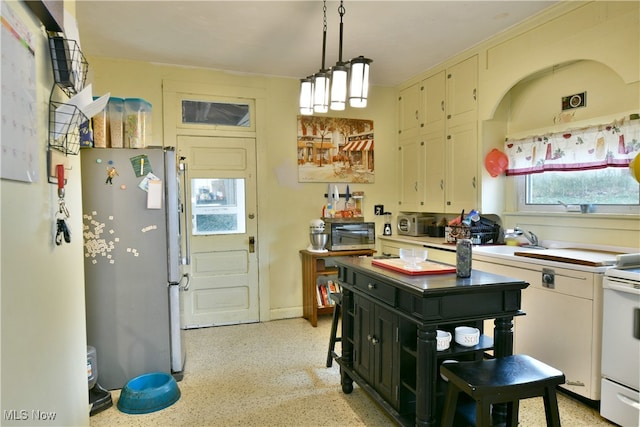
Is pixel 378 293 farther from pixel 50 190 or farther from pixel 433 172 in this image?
pixel 433 172

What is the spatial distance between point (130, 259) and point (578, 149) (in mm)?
3505

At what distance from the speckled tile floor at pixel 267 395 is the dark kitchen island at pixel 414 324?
10.2 inches

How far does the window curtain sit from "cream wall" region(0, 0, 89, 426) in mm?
3424

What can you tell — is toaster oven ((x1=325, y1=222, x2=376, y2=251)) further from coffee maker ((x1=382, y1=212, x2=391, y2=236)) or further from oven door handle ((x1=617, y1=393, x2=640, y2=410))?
oven door handle ((x1=617, y1=393, x2=640, y2=410))

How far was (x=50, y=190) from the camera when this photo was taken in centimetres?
150

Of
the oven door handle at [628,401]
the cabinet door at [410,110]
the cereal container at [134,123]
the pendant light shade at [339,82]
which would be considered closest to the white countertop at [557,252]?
the oven door handle at [628,401]

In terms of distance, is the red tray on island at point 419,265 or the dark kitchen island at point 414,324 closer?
the dark kitchen island at point 414,324

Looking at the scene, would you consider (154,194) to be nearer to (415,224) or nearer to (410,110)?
(415,224)

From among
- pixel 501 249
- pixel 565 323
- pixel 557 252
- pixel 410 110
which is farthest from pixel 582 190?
pixel 410 110

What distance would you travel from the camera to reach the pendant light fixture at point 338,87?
2.31 m

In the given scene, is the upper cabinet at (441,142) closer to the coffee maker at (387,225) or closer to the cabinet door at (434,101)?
the cabinet door at (434,101)

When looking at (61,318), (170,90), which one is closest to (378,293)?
(61,318)

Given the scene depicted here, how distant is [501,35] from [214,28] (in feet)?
8.01

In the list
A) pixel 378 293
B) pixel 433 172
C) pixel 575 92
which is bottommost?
pixel 378 293
